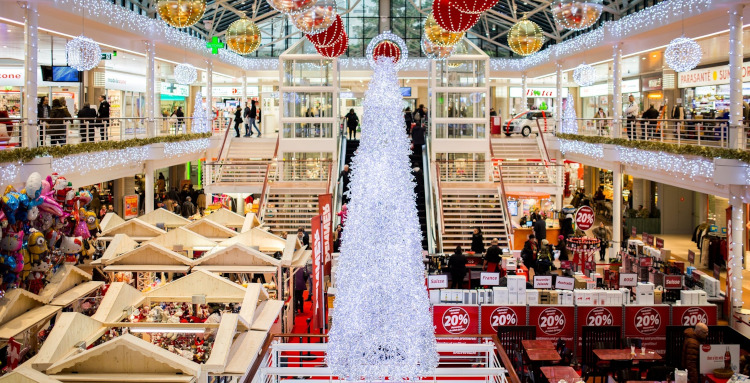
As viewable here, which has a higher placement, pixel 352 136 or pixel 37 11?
pixel 37 11

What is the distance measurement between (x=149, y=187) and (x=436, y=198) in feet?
26.7

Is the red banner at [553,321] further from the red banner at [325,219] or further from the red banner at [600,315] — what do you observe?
the red banner at [325,219]

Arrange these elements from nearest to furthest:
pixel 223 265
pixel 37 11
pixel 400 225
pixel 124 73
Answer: pixel 400 225
pixel 223 265
pixel 37 11
pixel 124 73

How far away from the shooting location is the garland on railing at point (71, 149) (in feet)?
41.7

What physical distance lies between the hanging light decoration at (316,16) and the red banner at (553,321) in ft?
18.6

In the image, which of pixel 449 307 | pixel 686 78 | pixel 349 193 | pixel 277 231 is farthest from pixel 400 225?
pixel 686 78

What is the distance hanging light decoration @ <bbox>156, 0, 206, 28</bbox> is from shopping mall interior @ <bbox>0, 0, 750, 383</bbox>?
0.12 ft

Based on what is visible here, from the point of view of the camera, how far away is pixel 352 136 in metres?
29.3

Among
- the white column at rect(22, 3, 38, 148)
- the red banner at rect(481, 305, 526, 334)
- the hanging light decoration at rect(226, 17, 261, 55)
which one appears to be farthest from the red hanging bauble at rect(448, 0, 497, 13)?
the white column at rect(22, 3, 38, 148)

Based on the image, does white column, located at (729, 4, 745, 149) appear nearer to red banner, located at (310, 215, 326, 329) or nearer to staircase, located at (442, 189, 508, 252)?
staircase, located at (442, 189, 508, 252)

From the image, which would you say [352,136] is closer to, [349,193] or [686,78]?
[686,78]

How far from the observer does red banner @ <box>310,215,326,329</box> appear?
1117 centimetres

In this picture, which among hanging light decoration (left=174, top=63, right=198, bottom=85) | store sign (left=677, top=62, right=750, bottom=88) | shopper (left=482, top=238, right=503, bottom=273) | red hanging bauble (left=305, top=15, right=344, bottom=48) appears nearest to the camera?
red hanging bauble (left=305, top=15, right=344, bottom=48)

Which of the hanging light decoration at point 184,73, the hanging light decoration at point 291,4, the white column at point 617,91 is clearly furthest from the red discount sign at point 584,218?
the hanging light decoration at point 184,73
